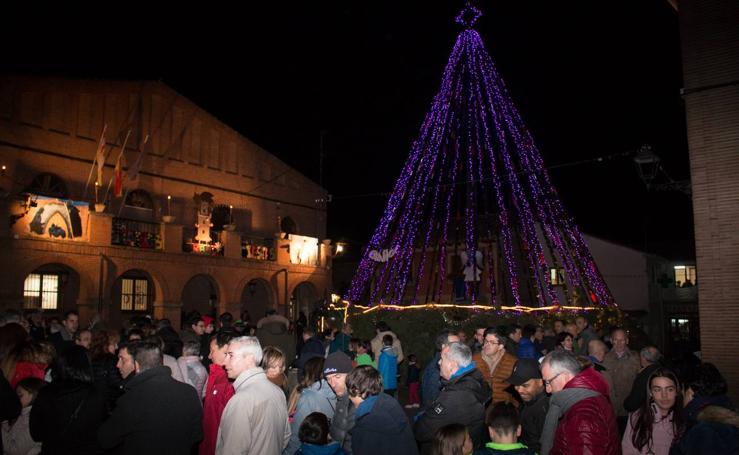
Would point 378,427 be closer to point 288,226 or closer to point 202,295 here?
point 202,295

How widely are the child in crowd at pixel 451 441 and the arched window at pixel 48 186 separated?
69.7ft

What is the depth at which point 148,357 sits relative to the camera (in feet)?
14.7

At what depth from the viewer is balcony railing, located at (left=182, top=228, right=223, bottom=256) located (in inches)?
1022

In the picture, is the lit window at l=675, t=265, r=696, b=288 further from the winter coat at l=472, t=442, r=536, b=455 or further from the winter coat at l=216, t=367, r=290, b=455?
the winter coat at l=216, t=367, r=290, b=455

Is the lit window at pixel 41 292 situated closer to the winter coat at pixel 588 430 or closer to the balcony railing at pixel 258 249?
the balcony railing at pixel 258 249

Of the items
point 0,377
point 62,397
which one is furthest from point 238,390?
point 0,377

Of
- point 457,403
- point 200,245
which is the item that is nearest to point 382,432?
point 457,403

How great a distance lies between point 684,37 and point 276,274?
73.9 ft

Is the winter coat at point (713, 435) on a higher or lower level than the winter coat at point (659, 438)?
higher

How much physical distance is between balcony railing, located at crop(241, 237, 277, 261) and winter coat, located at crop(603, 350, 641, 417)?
22509 mm

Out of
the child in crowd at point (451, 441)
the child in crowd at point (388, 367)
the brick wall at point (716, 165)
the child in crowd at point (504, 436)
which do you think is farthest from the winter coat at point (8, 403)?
the brick wall at point (716, 165)

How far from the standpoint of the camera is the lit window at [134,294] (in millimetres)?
25125

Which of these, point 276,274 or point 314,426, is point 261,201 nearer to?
point 276,274

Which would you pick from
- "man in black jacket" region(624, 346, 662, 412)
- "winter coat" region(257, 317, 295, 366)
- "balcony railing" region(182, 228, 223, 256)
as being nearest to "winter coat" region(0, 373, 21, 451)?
"man in black jacket" region(624, 346, 662, 412)
